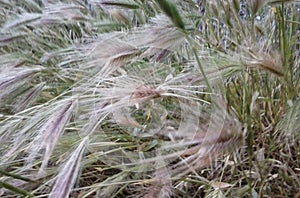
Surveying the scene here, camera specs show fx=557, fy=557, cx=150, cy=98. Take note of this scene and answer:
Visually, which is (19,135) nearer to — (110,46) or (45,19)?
(110,46)

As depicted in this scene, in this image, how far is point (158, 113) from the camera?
98cm

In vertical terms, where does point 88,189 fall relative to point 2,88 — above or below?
below

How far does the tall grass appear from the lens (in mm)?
776

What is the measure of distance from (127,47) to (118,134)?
0.22 meters

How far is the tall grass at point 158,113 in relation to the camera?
78cm

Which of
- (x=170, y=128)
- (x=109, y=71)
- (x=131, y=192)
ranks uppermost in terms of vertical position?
(x=109, y=71)

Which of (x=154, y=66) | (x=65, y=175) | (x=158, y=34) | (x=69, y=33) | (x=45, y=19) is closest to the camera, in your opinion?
(x=65, y=175)

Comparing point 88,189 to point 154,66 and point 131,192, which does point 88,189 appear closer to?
point 131,192

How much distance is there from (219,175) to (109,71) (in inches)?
11.5

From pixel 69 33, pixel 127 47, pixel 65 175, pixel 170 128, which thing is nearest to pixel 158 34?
pixel 127 47

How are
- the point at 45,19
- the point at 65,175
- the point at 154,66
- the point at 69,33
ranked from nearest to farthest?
1. the point at 65,175
2. the point at 154,66
3. the point at 45,19
4. the point at 69,33

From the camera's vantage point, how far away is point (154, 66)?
3.14ft

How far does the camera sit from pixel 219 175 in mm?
997

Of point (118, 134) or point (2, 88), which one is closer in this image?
point (2, 88)
